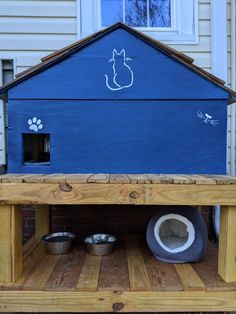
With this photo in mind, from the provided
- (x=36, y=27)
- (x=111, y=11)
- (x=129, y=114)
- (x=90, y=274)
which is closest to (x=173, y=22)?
(x=111, y=11)

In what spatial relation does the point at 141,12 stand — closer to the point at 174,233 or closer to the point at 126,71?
the point at 126,71

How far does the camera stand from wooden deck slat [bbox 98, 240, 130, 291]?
150cm

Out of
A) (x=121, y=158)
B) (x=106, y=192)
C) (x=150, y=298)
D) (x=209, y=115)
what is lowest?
(x=150, y=298)

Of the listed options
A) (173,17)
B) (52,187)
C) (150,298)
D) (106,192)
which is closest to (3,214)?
(52,187)

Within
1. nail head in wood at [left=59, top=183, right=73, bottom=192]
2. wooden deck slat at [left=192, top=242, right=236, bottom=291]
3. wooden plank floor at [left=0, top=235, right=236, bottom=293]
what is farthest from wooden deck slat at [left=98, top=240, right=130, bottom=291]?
nail head in wood at [left=59, top=183, right=73, bottom=192]

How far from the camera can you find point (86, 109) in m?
1.65

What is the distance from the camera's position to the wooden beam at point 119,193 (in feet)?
4.75

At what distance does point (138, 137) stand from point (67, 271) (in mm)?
845

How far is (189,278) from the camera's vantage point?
1585 mm

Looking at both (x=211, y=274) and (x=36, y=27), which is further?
(x=36, y=27)

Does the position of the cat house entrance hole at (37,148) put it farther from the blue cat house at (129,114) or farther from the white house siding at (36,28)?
the white house siding at (36,28)

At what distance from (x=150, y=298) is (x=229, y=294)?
0.38 meters

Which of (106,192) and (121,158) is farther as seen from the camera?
(121,158)

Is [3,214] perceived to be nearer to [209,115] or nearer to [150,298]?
[150,298]
